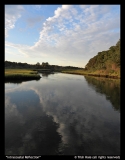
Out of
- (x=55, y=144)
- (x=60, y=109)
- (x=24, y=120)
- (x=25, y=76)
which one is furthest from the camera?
(x=25, y=76)

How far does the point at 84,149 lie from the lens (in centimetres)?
1367

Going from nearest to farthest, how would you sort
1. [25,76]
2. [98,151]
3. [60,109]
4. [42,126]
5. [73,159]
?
[73,159] < [98,151] < [42,126] < [60,109] < [25,76]

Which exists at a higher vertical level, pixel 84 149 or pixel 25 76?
pixel 25 76

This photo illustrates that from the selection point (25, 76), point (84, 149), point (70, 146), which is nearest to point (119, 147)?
point (84, 149)

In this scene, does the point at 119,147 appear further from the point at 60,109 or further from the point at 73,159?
the point at 60,109

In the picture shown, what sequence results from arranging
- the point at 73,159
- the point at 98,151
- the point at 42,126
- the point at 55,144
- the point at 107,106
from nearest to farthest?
the point at 73,159
the point at 98,151
the point at 55,144
the point at 42,126
the point at 107,106

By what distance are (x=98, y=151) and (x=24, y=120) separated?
11.5 m
